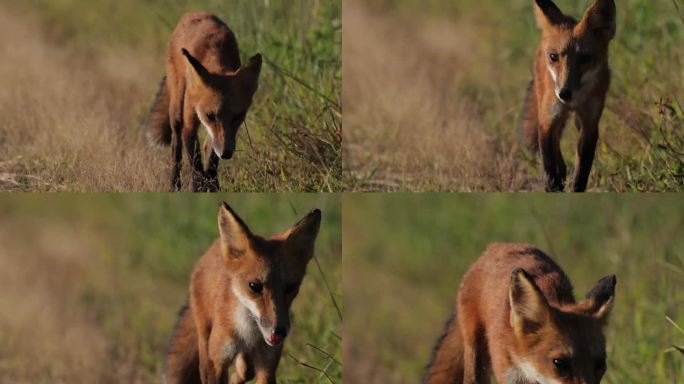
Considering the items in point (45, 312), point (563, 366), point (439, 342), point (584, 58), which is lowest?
point (45, 312)

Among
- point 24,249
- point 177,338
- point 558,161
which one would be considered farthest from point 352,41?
point 177,338

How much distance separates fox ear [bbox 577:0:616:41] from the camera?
35.0 ft

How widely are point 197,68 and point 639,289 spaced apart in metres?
4.04

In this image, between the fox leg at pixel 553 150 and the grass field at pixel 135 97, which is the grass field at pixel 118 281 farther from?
the fox leg at pixel 553 150

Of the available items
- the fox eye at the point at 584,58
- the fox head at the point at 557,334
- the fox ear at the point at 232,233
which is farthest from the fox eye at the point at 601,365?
the fox eye at the point at 584,58

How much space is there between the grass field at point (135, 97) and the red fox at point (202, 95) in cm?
26

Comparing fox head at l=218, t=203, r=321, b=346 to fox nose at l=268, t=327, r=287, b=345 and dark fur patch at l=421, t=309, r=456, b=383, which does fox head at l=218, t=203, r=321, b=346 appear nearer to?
fox nose at l=268, t=327, r=287, b=345

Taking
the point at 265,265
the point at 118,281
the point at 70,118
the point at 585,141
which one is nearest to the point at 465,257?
the point at 585,141

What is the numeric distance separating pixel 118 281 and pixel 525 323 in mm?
5592

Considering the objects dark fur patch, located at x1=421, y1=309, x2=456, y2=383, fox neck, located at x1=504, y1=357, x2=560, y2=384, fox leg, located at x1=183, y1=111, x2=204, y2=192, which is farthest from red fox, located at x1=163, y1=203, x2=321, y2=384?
fox leg, located at x1=183, y1=111, x2=204, y2=192

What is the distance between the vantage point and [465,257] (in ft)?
43.1

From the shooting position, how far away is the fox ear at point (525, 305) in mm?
8445

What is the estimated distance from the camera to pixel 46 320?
1267 centimetres

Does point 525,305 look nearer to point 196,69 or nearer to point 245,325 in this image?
point 245,325
